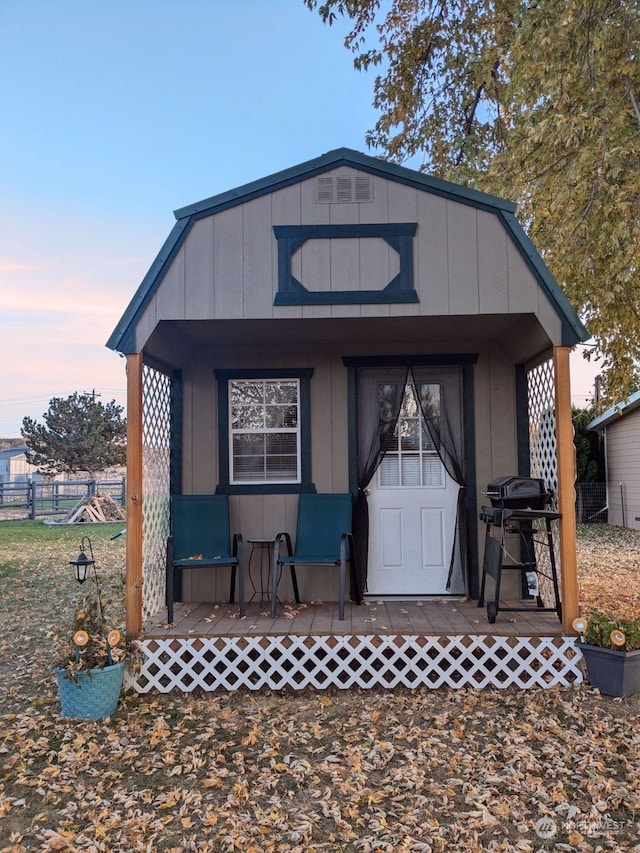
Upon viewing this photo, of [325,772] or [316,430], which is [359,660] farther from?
[316,430]

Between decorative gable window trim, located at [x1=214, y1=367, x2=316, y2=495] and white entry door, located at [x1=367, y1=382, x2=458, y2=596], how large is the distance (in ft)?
2.00

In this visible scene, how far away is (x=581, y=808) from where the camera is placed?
2.51 m

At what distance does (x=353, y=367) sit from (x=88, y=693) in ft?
10.0

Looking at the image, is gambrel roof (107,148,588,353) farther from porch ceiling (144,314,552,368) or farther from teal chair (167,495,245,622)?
teal chair (167,495,245,622)

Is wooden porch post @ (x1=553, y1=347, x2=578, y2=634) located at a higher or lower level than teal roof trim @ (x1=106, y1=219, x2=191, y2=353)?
lower

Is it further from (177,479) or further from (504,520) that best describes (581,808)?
(177,479)

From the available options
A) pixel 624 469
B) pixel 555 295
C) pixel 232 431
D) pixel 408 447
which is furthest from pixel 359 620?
pixel 624 469

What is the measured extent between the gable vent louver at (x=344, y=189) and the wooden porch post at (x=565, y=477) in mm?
1636

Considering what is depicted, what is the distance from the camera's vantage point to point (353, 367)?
199 inches

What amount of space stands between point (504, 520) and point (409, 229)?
6.73 feet

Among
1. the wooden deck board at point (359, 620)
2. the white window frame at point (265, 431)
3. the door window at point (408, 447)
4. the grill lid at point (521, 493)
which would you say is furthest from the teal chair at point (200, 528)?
the grill lid at point (521, 493)

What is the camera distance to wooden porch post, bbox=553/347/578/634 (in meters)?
3.87

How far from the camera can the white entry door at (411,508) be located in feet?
16.5

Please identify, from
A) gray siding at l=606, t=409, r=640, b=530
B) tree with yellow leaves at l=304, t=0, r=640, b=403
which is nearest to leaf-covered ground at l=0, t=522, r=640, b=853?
tree with yellow leaves at l=304, t=0, r=640, b=403
